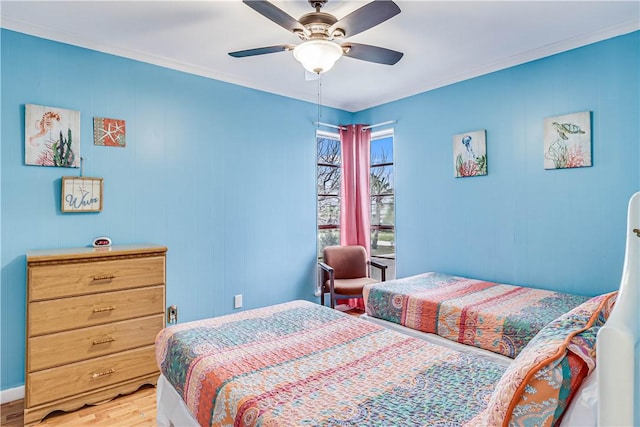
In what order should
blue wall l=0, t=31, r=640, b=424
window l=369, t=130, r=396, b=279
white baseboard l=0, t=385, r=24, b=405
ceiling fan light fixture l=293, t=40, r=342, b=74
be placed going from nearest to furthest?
1. ceiling fan light fixture l=293, t=40, r=342, b=74
2. white baseboard l=0, t=385, r=24, b=405
3. blue wall l=0, t=31, r=640, b=424
4. window l=369, t=130, r=396, b=279

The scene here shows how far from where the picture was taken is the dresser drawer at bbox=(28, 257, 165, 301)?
7.25 ft

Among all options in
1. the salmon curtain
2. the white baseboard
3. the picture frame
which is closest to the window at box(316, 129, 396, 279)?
the salmon curtain

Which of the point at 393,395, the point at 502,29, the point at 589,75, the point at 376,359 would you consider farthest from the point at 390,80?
the point at 393,395

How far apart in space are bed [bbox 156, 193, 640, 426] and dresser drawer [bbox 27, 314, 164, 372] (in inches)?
28.7

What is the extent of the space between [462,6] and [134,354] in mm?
3325

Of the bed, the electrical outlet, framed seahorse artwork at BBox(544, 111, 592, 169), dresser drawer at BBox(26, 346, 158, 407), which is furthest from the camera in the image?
the electrical outlet

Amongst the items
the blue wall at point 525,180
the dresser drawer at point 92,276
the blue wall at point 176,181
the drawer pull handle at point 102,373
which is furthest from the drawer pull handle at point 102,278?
the blue wall at point 525,180

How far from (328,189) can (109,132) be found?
256 centimetres

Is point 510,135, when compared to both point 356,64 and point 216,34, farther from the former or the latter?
point 216,34

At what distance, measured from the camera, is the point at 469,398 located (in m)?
1.27

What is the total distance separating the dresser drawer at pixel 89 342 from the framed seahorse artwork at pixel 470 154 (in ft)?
10.2

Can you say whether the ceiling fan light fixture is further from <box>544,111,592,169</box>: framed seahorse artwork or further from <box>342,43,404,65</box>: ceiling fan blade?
<box>544,111,592,169</box>: framed seahorse artwork

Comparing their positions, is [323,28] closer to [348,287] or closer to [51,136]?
[51,136]

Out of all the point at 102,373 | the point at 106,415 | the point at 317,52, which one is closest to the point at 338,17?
the point at 317,52
